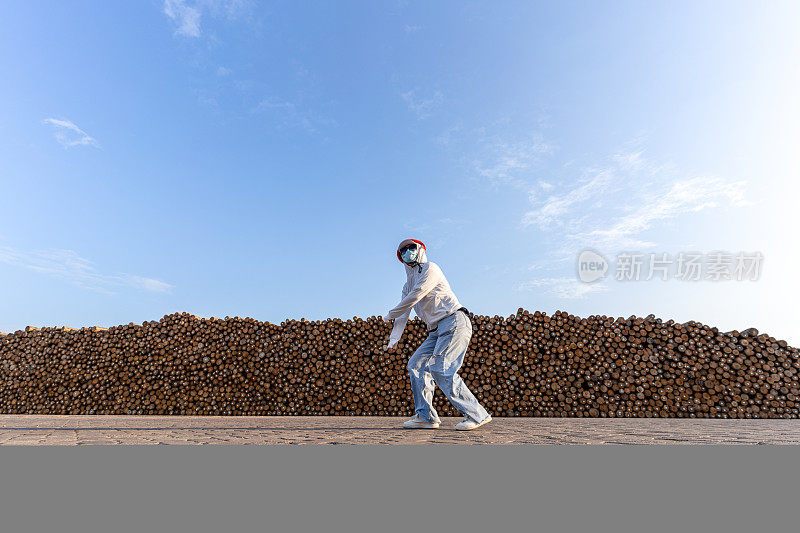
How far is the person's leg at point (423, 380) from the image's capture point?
4.57 m

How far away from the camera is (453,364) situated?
14.2 ft

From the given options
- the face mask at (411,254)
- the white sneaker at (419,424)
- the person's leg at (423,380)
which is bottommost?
the white sneaker at (419,424)

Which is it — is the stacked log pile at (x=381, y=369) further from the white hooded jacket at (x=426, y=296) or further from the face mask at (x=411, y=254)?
the face mask at (x=411, y=254)

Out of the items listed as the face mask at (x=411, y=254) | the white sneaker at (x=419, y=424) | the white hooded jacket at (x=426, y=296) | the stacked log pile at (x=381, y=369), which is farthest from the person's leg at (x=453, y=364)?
the stacked log pile at (x=381, y=369)

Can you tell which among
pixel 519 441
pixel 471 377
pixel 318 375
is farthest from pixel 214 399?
pixel 519 441

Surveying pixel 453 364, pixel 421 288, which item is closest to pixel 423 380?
pixel 453 364

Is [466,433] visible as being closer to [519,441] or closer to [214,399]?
[519,441]

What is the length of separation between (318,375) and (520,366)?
11.8 feet

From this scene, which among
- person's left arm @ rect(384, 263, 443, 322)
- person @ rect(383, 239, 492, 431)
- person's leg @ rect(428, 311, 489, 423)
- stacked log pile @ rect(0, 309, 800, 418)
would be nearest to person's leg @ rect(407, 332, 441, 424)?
person @ rect(383, 239, 492, 431)

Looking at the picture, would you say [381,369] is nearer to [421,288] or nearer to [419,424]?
[419,424]

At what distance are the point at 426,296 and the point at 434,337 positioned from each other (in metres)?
0.43

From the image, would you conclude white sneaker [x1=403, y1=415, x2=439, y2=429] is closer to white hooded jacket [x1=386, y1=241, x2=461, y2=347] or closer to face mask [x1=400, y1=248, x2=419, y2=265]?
white hooded jacket [x1=386, y1=241, x2=461, y2=347]

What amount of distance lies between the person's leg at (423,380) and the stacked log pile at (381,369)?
11.5 ft

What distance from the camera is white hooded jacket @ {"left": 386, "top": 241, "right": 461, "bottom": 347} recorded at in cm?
433
